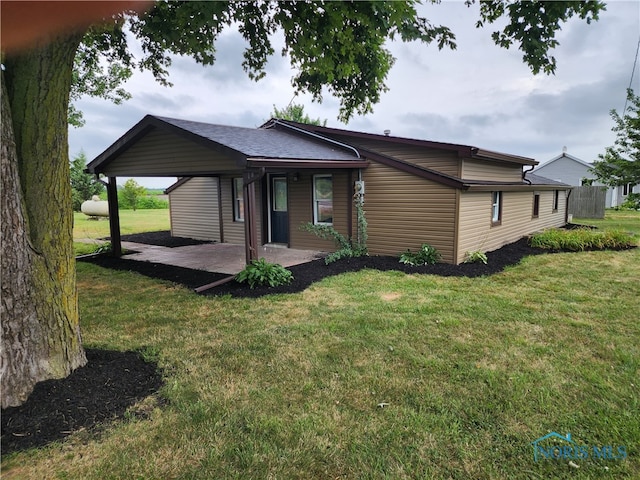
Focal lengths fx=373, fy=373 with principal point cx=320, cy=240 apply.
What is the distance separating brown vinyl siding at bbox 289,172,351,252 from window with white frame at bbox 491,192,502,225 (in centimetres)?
412

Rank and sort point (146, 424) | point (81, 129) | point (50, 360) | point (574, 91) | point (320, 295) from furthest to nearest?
1. point (81, 129)
2. point (574, 91)
3. point (320, 295)
4. point (50, 360)
5. point (146, 424)

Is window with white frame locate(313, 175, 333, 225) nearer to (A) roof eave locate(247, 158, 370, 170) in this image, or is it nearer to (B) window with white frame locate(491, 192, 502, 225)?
(A) roof eave locate(247, 158, 370, 170)

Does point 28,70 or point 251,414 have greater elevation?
point 28,70

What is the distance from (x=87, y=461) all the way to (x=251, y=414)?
3.62 feet

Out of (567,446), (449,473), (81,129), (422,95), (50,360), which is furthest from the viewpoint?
(81,129)

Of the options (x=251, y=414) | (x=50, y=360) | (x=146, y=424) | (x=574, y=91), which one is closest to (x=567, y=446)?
(x=251, y=414)

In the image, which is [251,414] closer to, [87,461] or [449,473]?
[87,461]

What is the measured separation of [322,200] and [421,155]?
113 inches

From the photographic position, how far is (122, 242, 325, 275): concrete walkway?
8841 millimetres

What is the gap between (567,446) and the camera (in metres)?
2.56

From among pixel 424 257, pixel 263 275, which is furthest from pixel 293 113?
pixel 263 275

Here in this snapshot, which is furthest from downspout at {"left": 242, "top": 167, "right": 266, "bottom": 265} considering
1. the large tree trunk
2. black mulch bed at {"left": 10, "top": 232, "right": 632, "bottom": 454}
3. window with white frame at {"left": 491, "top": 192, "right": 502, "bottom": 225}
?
window with white frame at {"left": 491, "top": 192, "right": 502, "bottom": 225}

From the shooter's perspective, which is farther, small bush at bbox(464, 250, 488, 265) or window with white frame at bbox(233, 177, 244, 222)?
window with white frame at bbox(233, 177, 244, 222)

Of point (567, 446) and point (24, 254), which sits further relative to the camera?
point (24, 254)
